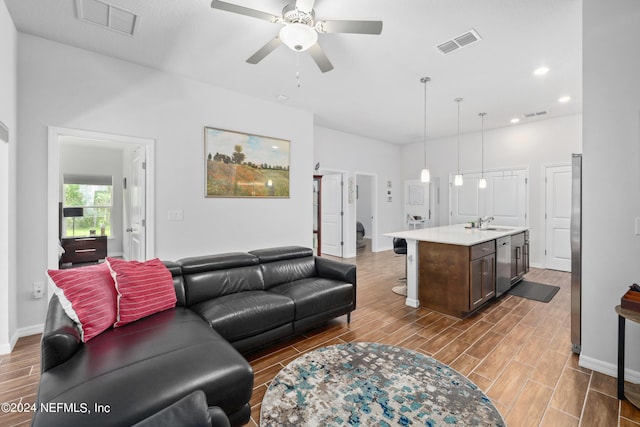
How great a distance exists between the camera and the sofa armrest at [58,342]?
4.76ft

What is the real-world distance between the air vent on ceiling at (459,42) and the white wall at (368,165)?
344cm

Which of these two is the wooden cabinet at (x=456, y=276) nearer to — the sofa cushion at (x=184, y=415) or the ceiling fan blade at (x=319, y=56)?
the ceiling fan blade at (x=319, y=56)

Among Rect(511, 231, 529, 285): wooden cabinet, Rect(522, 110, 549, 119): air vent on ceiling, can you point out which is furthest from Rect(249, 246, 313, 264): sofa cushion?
Rect(522, 110, 549, 119): air vent on ceiling

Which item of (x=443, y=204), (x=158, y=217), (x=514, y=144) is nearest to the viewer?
(x=158, y=217)

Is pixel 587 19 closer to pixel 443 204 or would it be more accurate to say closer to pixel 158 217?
pixel 158 217

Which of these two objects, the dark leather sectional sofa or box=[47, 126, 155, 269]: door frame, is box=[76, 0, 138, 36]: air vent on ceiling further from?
the dark leather sectional sofa

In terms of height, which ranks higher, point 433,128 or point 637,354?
point 433,128

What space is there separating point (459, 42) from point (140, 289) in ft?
11.9

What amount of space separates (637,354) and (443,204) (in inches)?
213

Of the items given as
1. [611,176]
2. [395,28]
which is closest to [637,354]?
[611,176]

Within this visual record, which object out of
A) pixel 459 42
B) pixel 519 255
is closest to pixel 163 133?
pixel 459 42

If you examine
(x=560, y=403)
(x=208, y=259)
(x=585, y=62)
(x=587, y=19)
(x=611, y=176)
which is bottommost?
(x=560, y=403)

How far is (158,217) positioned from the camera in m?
3.62

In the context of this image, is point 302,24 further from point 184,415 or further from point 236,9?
point 184,415
